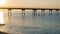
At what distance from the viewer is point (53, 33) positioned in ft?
109

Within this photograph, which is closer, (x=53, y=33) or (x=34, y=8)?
(x=53, y=33)

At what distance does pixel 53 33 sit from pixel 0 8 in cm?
4368

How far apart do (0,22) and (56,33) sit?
10.3m

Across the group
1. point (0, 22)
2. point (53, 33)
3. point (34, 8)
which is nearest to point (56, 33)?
point (53, 33)

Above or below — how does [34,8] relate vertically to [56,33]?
above

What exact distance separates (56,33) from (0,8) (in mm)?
44067

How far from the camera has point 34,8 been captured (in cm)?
7450

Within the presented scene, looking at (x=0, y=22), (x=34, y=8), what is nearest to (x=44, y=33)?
(x=0, y=22)

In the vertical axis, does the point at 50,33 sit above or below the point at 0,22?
below

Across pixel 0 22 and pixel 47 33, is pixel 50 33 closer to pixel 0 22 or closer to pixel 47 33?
pixel 47 33

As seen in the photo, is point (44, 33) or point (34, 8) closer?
point (44, 33)

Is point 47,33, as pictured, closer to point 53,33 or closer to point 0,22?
point 53,33

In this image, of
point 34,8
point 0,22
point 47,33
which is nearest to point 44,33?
point 47,33

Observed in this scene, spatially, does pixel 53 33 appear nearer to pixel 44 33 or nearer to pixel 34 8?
pixel 44 33
